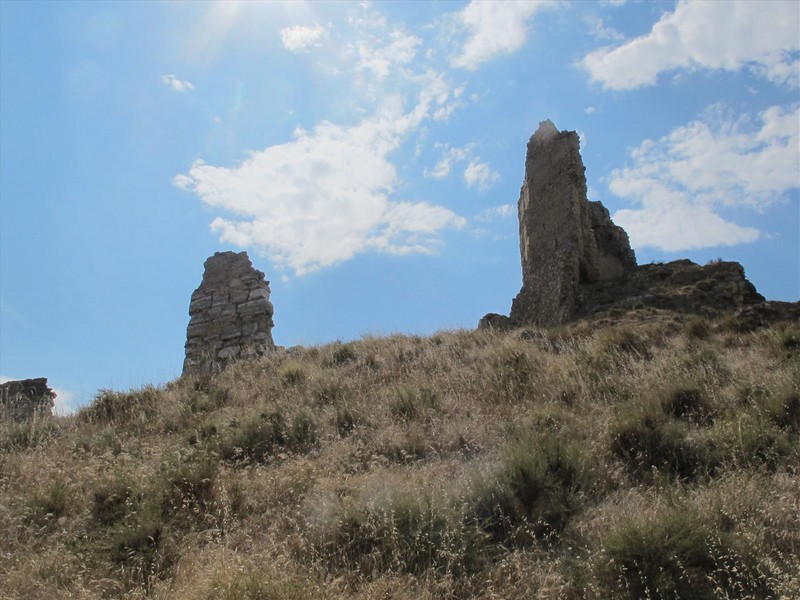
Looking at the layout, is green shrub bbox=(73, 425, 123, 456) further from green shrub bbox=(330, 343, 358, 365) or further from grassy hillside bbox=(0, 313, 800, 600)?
green shrub bbox=(330, 343, 358, 365)

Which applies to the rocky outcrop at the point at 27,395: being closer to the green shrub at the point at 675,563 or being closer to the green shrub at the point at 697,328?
the green shrub at the point at 675,563

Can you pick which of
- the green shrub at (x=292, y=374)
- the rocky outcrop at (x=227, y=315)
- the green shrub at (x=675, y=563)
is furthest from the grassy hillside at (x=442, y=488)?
the rocky outcrop at (x=227, y=315)

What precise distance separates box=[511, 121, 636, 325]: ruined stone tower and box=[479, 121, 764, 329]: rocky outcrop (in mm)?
22

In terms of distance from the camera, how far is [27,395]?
39.6 ft

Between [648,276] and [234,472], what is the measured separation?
11.2 m

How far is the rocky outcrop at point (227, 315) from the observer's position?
13.7 meters

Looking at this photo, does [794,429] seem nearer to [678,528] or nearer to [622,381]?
[622,381]

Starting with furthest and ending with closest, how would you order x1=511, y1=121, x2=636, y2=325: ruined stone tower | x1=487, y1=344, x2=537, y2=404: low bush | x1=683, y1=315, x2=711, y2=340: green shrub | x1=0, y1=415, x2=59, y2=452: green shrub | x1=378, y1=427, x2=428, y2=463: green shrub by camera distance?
x1=511, y1=121, x2=636, y2=325: ruined stone tower < x1=683, y1=315, x2=711, y2=340: green shrub < x1=487, y1=344, x2=537, y2=404: low bush < x1=0, y1=415, x2=59, y2=452: green shrub < x1=378, y1=427, x2=428, y2=463: green shrub

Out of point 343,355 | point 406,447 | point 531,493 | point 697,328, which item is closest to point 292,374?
point 343,355

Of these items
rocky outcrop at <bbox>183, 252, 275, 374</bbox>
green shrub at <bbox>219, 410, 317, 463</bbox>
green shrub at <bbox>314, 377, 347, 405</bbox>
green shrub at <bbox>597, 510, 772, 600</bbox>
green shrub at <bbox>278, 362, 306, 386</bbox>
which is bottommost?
green shrub at <bbox>597, 510, 772, 600</bbox>

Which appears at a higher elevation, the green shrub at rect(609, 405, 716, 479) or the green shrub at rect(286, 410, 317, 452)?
the green shrub at rect(286, 410, 317, 452)

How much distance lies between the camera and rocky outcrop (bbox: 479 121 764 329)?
Result: 13234 mm

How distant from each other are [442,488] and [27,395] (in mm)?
10051

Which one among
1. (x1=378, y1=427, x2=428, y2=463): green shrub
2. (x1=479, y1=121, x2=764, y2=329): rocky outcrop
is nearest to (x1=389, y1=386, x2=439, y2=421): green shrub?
(x1=378, y1=427, x2=428, y2=463): green shrub
